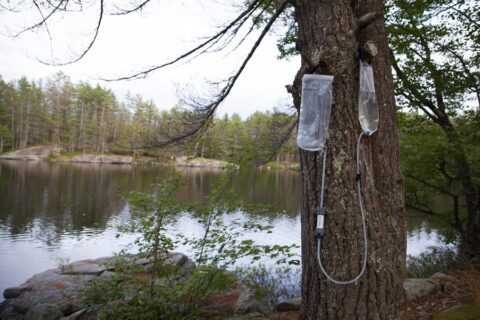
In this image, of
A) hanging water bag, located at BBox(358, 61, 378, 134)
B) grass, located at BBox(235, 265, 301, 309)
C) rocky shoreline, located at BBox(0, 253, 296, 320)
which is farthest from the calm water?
hanging water bag, located at BBox(358, 61, 378, 134)

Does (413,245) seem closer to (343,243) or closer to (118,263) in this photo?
(118,263)

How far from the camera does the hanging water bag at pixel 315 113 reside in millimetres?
2340

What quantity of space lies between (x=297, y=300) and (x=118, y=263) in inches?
117

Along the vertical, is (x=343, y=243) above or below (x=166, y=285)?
above

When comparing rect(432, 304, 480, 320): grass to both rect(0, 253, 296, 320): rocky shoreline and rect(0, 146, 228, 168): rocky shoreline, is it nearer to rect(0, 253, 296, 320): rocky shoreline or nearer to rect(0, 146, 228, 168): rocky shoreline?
rect(0, 253, 296, 320): rocky shoreline

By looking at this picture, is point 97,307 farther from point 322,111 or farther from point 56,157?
point 56,157

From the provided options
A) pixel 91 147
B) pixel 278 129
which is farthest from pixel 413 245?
pixel 91 147

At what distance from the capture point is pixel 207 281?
4.37 metres

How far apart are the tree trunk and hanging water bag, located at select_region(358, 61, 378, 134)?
4 cm

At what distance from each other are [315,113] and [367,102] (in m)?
0.34

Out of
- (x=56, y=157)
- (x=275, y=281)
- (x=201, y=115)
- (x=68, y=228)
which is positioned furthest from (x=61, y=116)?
(x=201, y=115)

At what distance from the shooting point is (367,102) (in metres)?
2.39

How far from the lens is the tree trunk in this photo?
222cm

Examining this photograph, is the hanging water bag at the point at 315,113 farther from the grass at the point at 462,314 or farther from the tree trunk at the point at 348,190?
the grass at the point at 462,314
